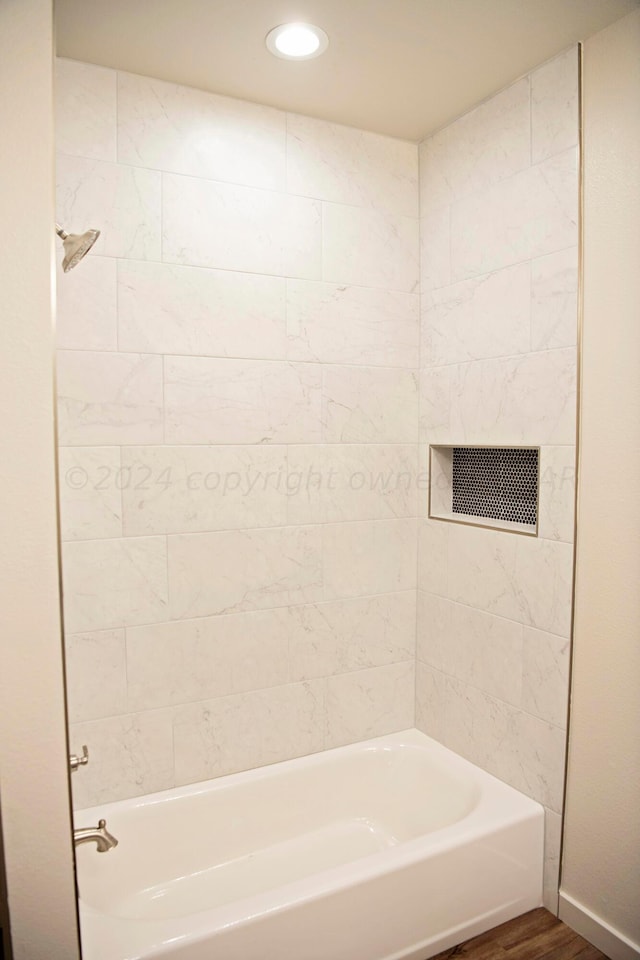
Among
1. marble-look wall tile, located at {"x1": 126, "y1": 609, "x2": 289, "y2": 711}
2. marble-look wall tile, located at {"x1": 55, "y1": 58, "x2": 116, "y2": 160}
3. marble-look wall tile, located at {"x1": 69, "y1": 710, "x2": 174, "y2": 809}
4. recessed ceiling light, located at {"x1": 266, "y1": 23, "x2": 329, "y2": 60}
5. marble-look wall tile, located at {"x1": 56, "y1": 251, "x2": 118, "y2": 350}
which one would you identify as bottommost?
marble-look wall tile, located at {"x1": 69, "y1": 710, "x2": 174, "y2": 809}

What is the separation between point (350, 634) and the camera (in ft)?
8.30

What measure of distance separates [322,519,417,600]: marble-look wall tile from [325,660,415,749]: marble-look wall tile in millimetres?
332

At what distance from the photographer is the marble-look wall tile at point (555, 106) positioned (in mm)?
1920

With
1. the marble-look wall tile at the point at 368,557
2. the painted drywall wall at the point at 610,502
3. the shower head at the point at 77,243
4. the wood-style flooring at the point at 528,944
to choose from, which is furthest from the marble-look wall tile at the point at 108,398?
the wood-style flooring at the point at 528,944

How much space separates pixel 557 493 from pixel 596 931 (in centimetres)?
128

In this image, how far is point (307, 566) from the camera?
7.97 ft

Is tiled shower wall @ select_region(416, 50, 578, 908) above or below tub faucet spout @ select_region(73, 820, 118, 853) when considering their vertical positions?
above

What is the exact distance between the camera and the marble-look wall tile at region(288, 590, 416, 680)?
243cm

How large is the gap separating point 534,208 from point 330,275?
74cm

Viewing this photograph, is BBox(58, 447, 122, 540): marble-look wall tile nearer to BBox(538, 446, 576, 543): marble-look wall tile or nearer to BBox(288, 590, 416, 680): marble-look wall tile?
BBox(288, 590, 416, 680): marble-look wall tile

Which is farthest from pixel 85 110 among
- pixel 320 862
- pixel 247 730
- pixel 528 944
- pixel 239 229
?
pixel 528 944

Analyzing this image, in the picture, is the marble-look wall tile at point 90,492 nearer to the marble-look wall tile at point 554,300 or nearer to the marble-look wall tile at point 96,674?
the marble-look wall tile at point 96,674

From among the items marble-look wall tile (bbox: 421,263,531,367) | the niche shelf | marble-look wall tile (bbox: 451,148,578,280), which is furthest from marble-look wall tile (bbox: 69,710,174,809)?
marble-look wall tile (bbox: 451,148,578,280)

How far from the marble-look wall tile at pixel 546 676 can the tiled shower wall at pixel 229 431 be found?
624mm
